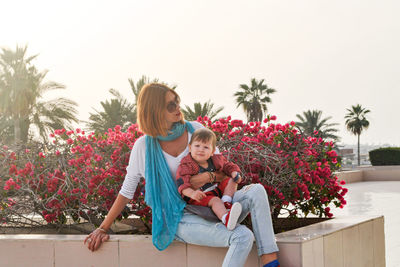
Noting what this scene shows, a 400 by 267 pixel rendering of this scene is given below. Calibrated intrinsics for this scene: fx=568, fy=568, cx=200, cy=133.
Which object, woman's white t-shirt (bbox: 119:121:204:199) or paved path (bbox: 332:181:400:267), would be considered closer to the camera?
woman's white t-shirt (bbox: 119:121:204:199)

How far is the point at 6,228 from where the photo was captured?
561 cm

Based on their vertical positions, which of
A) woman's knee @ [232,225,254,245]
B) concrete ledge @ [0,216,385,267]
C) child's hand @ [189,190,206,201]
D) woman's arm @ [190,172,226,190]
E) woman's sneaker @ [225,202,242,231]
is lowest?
concrete ledge @ [0,216,385,267]

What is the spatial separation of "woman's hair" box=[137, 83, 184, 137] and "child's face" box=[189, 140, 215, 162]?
11.9 inches

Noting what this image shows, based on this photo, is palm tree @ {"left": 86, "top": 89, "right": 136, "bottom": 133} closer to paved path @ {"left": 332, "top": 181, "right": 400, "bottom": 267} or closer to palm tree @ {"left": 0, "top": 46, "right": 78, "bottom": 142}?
palm tree @ {"left": 0, "top": 46, "right": 78, "bottom": 142}

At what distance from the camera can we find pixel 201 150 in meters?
3.75

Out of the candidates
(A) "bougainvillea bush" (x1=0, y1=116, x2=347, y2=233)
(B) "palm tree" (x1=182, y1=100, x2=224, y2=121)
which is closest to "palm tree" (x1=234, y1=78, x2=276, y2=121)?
(B) "palm tree" (x1=182, y1=100, x2=224, y2=121)

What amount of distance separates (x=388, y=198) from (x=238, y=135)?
37.4 feet

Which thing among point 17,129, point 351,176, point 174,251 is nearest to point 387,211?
point 174,251

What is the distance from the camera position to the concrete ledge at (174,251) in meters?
3.83

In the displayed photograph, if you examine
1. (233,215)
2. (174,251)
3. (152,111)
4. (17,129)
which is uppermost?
(17,129)

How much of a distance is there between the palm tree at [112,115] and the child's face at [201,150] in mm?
24071

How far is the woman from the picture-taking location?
3.61 metres

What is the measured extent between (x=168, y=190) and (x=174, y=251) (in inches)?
18.8

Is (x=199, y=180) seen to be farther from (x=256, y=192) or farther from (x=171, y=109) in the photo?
(x=171, y=109)
